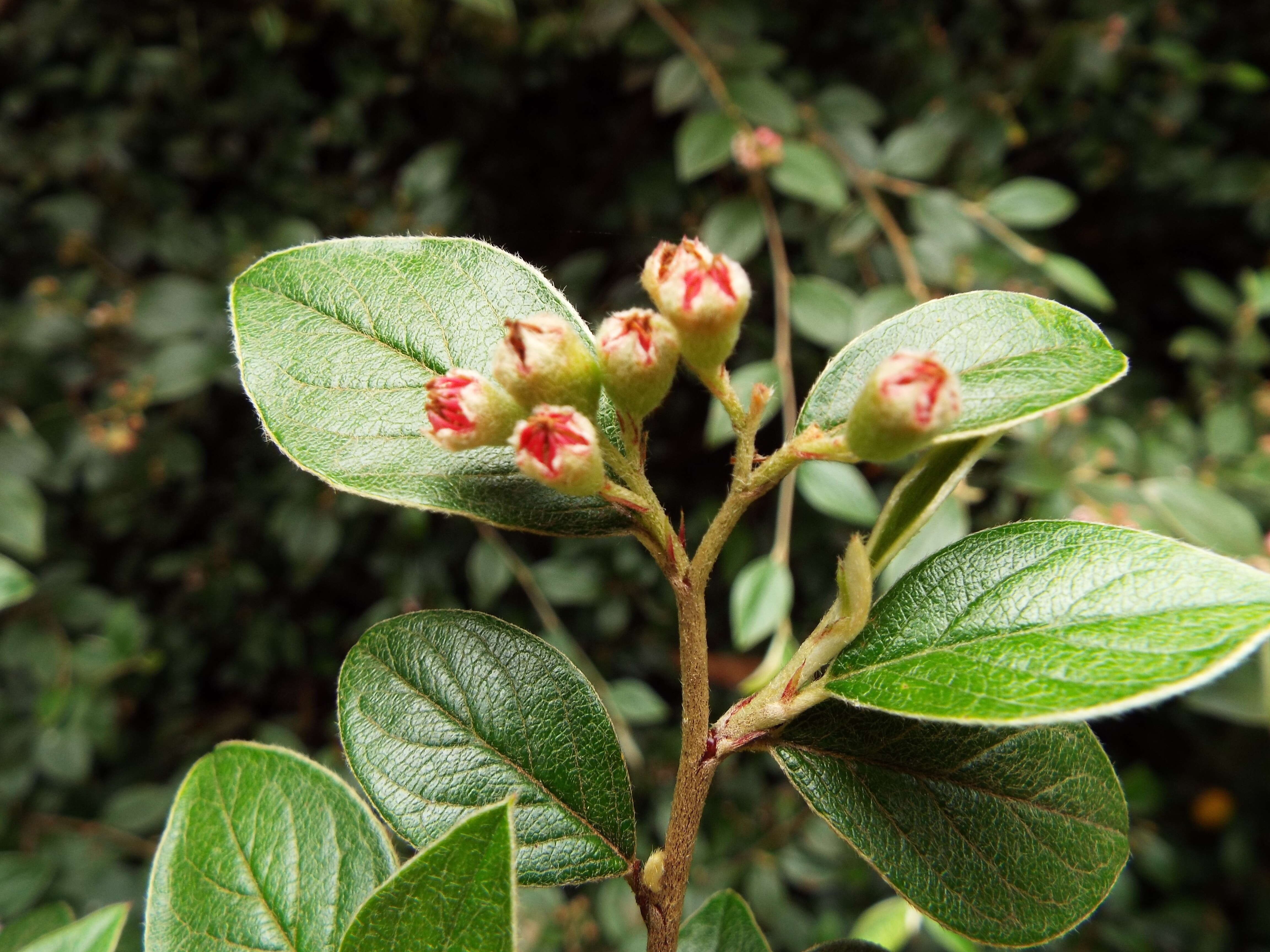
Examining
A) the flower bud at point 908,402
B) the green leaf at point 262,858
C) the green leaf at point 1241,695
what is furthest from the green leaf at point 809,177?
the green leaf at point 262,858

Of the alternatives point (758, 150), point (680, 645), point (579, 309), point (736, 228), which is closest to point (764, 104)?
point (758, 150)

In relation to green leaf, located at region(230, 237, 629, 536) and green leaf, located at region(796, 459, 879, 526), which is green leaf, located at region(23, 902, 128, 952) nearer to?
green leaf, located at region(230, 237, 629, 536)

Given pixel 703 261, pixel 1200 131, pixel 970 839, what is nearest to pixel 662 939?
pixel 970 839

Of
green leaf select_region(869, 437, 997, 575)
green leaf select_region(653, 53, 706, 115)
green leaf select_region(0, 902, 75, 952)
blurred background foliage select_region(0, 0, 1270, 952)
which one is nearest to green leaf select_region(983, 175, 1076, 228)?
blurred background foliage select_region(0, 0, 1270, 952)

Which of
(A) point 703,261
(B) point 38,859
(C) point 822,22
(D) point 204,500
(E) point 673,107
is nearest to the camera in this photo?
(A) point 703,261

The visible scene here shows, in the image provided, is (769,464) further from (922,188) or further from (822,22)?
(822,22)

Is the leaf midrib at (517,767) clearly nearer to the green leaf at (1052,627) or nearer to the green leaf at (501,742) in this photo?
the green leaf at (501,742)
